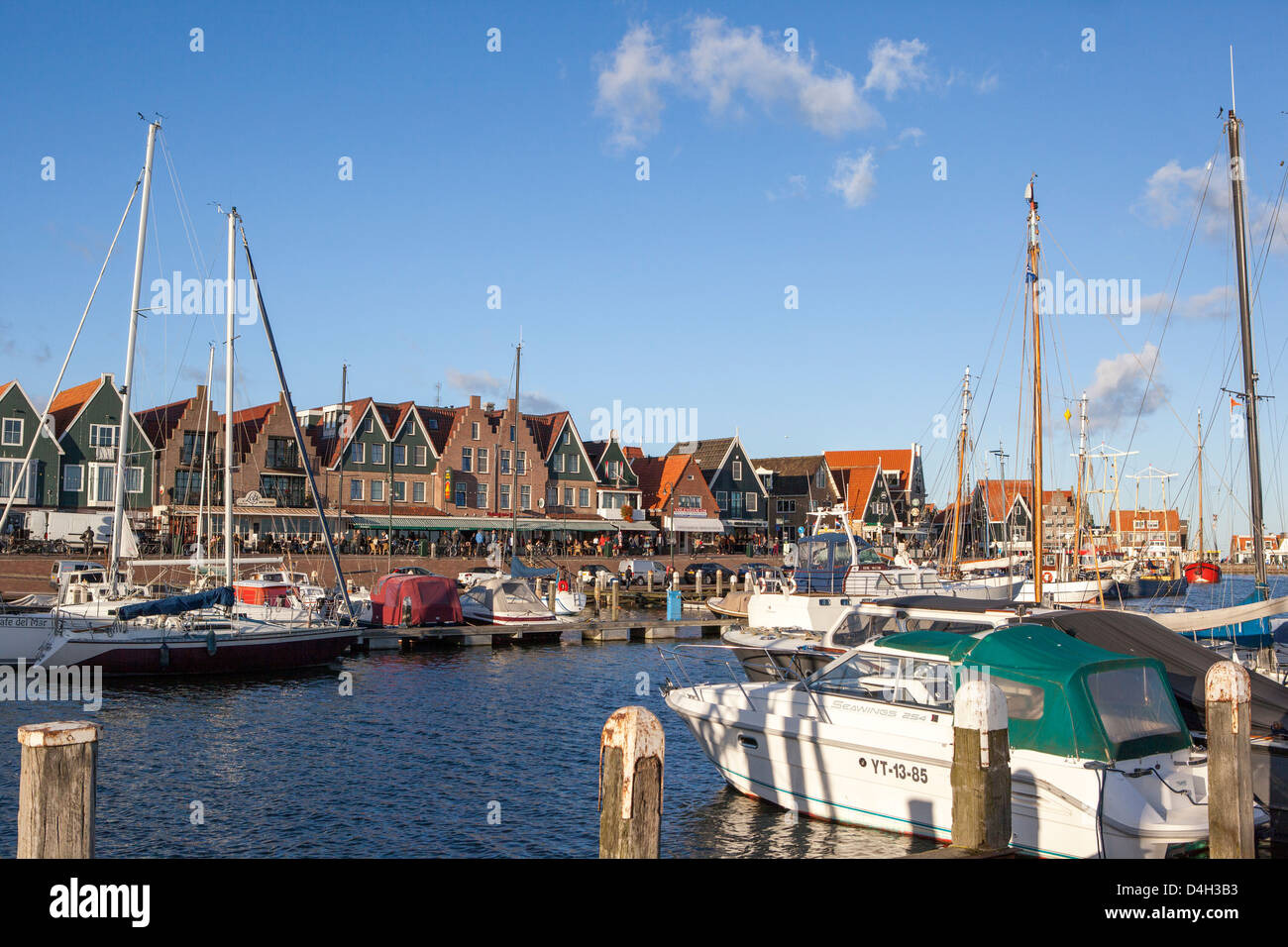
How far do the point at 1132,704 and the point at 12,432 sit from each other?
63.6m

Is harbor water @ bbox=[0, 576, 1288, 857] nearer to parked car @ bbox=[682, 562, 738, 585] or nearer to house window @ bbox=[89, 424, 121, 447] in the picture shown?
house window @ bbox=[89, 424, 121, 447]

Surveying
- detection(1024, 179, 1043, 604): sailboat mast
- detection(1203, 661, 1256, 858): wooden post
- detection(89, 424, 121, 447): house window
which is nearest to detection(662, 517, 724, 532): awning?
detection(89, 424, 121, 447): house window

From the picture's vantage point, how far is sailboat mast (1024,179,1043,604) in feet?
91.7

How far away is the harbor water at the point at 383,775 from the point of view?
16078 mm

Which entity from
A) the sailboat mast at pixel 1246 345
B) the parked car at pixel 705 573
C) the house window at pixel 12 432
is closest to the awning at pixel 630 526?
the parked car at pixel 705 573

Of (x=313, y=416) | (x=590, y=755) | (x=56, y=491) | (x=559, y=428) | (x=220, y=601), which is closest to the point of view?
(x=590, y=755)

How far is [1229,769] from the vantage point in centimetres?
1023

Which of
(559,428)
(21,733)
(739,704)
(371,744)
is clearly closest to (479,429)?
(559,428)

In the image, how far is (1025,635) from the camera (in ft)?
46.4

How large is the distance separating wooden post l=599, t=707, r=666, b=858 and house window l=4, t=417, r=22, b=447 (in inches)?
2527

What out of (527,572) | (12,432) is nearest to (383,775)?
(527,572)

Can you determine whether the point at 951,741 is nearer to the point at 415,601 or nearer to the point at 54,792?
the point at 54,792
